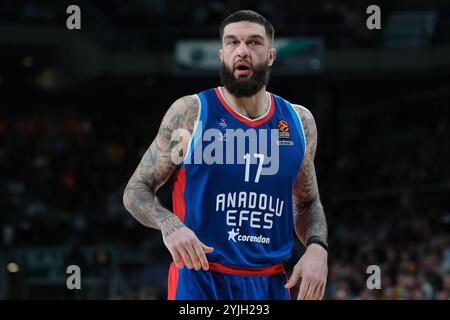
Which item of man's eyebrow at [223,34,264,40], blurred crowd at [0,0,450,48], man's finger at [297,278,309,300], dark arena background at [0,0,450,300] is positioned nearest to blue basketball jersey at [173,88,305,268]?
man's finger at [297,278,309,300]

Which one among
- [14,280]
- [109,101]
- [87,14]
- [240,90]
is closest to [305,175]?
[240,90]

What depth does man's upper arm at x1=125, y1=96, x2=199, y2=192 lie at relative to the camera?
16.3 feet

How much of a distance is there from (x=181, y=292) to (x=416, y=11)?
18.8 m

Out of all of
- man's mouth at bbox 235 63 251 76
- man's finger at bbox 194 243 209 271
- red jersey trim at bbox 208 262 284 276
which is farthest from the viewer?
man's mouth at bbox 235 63 251 76

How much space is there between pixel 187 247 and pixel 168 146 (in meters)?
0.77

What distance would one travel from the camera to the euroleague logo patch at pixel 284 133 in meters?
5.10

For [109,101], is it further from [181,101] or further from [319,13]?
[181,101]

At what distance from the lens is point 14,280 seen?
20.0m

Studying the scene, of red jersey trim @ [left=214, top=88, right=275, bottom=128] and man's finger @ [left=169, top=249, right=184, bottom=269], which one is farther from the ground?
red jersey trim @ [left=214, top=88, right=275, bottom=128]

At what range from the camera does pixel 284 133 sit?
5.13m

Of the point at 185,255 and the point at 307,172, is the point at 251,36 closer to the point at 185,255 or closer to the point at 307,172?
the point at 307,172

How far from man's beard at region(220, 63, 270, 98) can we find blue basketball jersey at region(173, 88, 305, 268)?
10 cm

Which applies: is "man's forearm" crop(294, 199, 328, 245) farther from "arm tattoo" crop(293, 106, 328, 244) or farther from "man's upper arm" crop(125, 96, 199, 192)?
"man's upper arm" crop(125, 96, 199, 192)

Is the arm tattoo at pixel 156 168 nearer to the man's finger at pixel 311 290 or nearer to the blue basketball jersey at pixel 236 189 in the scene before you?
the blue basketball jersey at pixel 236 189
